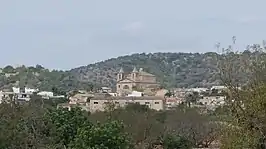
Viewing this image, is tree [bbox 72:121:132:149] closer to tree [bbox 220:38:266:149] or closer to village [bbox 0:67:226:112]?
tree [bbox 220:38:266:149]

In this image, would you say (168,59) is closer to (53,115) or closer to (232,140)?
(53,115)

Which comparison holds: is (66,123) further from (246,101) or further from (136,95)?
(136,95)

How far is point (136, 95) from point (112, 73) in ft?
145

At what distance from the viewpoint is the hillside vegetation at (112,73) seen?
104312 mm

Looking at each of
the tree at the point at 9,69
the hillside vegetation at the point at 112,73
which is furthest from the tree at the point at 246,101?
the tree at the point at 9,69

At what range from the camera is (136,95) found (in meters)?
82.4

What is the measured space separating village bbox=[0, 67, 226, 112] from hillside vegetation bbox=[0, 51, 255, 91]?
20.0 ft

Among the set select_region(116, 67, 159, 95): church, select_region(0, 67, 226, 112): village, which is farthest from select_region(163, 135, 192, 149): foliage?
select_region(116, 67, 159, 95): church

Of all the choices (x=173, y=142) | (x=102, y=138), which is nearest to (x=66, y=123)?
(x=102, y=138)

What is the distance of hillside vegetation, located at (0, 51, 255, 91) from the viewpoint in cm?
10431

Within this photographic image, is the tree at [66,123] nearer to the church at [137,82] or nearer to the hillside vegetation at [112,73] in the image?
the hillside vegetation at [112,73]

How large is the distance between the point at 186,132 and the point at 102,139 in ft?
52.3

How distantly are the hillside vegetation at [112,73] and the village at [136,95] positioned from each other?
240 inches

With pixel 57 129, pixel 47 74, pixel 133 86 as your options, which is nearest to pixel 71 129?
pixel 57 129
